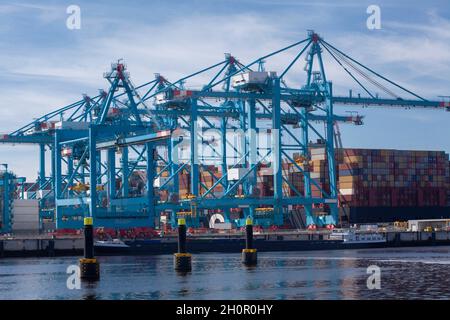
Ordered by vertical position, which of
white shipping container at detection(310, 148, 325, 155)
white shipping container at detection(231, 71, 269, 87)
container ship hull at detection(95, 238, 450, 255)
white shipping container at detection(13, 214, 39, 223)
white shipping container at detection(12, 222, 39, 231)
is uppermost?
white shipping container at detection(231, 71, 269, 87)

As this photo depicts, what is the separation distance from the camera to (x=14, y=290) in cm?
4834

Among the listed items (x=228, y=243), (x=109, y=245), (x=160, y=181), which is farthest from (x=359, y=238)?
(x=160, y=181)

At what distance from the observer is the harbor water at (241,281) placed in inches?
1754

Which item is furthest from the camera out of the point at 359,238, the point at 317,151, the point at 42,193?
the point at 317,151

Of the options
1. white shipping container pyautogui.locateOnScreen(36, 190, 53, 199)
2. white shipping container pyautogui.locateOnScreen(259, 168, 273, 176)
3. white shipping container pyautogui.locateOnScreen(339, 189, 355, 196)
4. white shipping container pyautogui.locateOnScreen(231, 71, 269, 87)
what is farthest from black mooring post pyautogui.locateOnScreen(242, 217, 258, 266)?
white shipping container pyautogui.locateOnScreen(36, 190, 53, 199)

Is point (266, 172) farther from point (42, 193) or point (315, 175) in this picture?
point (42, 193)

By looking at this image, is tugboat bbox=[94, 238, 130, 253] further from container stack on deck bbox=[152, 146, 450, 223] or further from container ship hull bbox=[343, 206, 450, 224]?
container ship hull bbox=[343, 206, 450, 224]

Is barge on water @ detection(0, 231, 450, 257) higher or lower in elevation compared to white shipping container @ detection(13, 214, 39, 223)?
lower

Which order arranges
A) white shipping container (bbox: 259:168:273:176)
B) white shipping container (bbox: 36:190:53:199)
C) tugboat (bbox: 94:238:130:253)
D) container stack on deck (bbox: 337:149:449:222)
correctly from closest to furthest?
tugboat (bbox: 94:238:130:253) → container stack on deck (bbox: 337:149:449:222) → white shipping container (bbox: 259:168:273:176) → white shipping container (bbox: 36:190:53:199)

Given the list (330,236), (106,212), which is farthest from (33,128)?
(330,236)

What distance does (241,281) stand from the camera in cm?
5162

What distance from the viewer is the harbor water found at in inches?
1754
